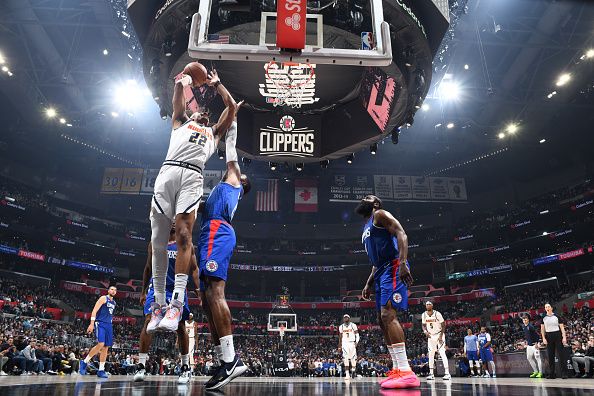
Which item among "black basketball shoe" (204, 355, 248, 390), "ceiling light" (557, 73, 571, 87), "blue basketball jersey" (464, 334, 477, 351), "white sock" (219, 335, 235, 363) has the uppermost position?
"ceiling light" (557, 73, 571, 87)

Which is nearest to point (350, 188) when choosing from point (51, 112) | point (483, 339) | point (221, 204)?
point (483, 339)

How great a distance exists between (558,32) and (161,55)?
59.1 ft

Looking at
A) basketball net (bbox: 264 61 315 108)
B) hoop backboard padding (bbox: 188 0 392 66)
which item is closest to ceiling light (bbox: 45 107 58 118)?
basketball net (bbox: 264 61 315 108)

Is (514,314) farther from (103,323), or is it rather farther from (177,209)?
(177,209)

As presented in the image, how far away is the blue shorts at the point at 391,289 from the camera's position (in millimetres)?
4875

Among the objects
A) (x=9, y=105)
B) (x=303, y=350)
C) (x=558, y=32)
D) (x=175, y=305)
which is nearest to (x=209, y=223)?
(x=175, y=305)

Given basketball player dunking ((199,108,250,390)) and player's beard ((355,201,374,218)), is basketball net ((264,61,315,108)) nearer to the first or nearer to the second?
player's beard ((355,201,374,218))

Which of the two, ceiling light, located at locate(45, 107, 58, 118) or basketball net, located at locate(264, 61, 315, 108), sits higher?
ceiling light, located at locate(45, 107, 58, 118)

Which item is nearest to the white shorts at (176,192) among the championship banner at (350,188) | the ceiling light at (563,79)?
the ceiling light at (563,79)

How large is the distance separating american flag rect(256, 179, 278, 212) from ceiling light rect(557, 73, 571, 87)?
18.9 m

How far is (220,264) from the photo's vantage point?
11.7ft

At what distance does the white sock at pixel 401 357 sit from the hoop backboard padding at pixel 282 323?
22.9m

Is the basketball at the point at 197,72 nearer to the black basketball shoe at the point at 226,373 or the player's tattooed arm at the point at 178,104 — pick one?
the player's tattooed arm at the point at 178,104

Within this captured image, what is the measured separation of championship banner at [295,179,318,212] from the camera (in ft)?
105
